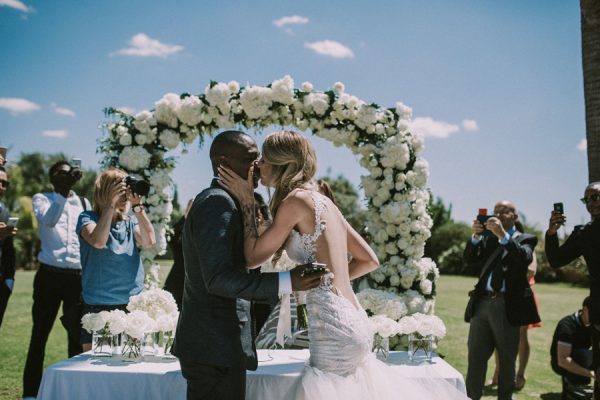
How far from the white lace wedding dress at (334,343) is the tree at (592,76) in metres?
3.77

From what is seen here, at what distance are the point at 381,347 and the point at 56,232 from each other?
348cm

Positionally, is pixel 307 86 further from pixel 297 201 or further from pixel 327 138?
pixel 297 201

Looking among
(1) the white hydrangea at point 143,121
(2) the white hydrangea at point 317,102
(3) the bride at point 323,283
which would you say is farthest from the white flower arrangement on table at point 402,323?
(1) the white hydrangea at point 143,121

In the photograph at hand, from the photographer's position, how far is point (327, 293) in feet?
9.16

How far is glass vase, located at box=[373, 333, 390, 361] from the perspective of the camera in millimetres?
3691

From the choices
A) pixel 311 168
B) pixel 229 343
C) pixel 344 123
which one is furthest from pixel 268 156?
pixel 344 123

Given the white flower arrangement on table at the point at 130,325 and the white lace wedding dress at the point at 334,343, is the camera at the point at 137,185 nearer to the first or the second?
the white flower arrangement on table at the point at 130,325

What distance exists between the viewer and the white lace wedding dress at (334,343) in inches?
107

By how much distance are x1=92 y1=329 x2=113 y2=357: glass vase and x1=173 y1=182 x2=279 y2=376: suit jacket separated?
4.29 ft

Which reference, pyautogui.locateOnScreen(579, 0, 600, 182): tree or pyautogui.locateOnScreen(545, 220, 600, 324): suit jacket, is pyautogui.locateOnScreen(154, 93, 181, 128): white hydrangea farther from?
pyautogui.locateOnScreen(579, 0, 600, 182): tree

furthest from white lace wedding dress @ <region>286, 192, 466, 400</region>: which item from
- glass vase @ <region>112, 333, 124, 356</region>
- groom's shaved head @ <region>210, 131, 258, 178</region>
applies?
glass vase @ <region>112, 333, 124, 356</region>

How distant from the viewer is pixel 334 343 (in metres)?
2.76

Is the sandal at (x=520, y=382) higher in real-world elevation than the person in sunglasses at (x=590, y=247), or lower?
lower

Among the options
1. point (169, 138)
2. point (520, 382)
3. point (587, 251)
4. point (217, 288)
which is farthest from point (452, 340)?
point (217, 288)
